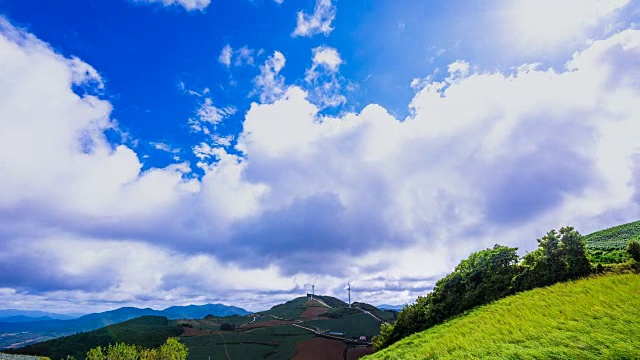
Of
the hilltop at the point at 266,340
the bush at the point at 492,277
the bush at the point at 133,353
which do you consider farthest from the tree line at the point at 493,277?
the hilltop at the point at 266,340

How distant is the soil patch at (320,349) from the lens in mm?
75750

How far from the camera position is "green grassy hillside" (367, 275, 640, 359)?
11.3 meters

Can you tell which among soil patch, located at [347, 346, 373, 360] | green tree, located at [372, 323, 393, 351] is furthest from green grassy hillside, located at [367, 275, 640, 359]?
soil patch, located at [347, 346, 373, 360]

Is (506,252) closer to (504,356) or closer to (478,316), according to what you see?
(478,316)

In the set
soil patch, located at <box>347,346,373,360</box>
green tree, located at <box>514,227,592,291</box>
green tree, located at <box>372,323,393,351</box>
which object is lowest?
soil patch, located at <box>347,346,373,360</box>

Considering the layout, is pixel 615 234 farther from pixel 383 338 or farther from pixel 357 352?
pixel 357 352

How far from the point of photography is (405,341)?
20203 mm

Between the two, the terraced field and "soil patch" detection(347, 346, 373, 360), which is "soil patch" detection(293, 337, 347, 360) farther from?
the terraced field

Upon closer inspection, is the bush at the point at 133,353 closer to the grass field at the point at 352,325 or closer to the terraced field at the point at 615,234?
the terraced field at the point at 615,234

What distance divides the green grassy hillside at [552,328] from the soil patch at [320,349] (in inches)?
2515

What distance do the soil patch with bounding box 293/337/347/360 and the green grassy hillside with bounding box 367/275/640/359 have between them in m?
63.9

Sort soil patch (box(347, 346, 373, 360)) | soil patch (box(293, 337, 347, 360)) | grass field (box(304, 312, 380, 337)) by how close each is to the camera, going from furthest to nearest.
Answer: grass field (box(304, 312, 380, 337)) → soil patch (box(293, 337, 347, 360)) → soil patch (box(347, 346, 373, 360))

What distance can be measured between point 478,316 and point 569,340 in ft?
23.0

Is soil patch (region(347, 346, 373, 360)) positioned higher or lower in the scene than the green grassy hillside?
lower
